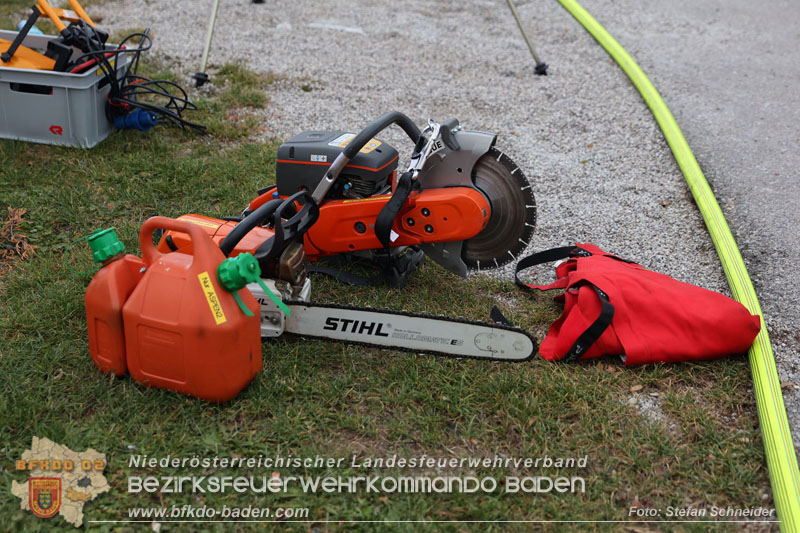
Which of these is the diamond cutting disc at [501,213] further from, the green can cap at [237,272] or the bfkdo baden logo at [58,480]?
the bfkdo baden logo at [58,480]

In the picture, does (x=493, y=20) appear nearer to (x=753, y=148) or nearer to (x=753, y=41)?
(x=753, y=41)

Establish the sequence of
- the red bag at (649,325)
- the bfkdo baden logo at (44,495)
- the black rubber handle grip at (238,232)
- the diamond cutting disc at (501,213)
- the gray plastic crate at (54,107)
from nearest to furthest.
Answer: the bfkdo baden logo at (44,495), the black rubber handle grip at (238,232), the red bag at (649,325), the diamond cutting disc at (501,213), the gray plastic crate at (54,107)

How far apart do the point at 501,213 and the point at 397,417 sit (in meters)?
1.10

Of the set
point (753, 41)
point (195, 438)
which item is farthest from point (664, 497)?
point (753, 41)

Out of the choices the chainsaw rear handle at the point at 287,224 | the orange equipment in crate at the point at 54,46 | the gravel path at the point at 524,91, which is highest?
the chainsaw rear handle at the point at 287,224

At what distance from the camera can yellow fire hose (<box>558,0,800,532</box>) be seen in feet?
7.63

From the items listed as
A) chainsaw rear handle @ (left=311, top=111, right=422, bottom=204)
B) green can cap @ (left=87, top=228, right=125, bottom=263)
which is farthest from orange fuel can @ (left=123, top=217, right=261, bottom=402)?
chainsaw rear handle @ (left=311, top=111, right=422, bottom=204)

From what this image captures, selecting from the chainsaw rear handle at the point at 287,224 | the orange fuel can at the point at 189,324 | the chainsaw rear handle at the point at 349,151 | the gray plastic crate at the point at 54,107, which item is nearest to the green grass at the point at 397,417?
the orange fuel can at the point at 189,324

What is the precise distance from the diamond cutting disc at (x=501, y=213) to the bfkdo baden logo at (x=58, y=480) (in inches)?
70.9

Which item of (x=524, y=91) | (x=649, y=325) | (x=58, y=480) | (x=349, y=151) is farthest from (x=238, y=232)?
(x=524, y=91)

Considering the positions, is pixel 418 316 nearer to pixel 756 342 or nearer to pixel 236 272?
pixel 236 272

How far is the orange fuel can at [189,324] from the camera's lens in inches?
91.7

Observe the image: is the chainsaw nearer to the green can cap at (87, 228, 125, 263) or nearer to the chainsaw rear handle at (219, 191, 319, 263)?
the chainsaw rear handle at (219, 191, 319, 263)

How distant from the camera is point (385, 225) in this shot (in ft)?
9.91
